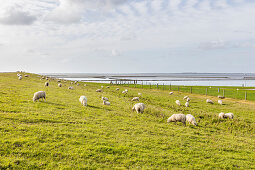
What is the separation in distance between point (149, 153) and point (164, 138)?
7.10 ft

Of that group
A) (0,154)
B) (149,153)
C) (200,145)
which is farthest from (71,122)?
(200,145)

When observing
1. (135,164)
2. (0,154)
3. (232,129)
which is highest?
(0,154)

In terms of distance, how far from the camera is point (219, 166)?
7621mm

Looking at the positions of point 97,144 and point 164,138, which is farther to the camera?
point 164,138

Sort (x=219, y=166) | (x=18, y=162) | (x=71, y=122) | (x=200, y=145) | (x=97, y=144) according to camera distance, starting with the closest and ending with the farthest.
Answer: (x=18, y=162), (x=219, y=166), (x=97, y=144), (x=200, y=145), (x=71, y=122)

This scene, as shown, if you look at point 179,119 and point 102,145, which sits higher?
point 102,145

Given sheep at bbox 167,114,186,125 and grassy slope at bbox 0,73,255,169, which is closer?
grassy slope at bbox 0,73,255,169

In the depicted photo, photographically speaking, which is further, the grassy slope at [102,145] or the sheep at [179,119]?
the sheep at [179,119]

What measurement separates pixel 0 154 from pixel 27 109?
6.25m

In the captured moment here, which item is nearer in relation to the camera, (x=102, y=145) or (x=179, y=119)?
(x=102, y=145)

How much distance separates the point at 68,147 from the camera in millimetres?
7797

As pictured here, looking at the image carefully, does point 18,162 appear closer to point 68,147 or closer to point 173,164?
point 68,147

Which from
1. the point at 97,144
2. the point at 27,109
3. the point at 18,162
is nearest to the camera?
the point at 18,162

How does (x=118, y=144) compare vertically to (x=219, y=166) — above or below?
above
